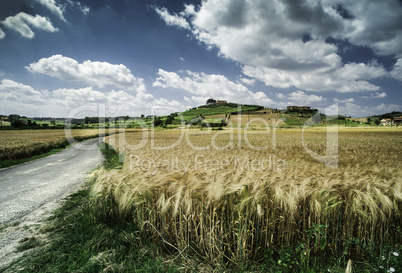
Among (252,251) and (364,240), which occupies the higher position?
(364,240)

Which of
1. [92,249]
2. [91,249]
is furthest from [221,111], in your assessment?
[92,249]

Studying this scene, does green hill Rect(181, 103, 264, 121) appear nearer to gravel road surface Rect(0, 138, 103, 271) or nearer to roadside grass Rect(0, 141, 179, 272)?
gravel road surface Rect(0, 138, 103, 271)

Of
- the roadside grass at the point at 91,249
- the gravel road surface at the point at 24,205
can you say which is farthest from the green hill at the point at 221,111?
the roadside grass at the point at 91,249

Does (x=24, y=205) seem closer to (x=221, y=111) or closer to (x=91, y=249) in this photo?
(x=91, y=249)

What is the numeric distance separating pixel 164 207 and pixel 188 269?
103 cm

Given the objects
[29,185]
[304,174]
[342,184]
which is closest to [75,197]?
[29,185]

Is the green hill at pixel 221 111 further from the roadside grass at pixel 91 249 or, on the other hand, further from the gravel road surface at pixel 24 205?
the roadside grass at pixel 91 249

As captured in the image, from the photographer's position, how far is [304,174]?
14.4ft

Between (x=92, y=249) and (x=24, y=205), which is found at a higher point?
(x=92, y=249)

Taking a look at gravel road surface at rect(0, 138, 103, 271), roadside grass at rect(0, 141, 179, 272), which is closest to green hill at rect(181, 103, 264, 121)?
gravel road surface at rect(0, 138, 103, 271)

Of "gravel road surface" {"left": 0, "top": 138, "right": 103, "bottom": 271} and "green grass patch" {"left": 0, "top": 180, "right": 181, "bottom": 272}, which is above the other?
"green grass patch" {"left": 0, "top": 180, "right": 181, "bottom": 272}

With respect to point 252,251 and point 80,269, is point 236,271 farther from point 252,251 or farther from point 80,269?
point 80,269

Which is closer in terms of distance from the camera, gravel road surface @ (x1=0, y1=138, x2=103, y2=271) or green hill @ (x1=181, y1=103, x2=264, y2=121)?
gravel road surface @ (x1=0, y1=138, x2=103, y2=271)

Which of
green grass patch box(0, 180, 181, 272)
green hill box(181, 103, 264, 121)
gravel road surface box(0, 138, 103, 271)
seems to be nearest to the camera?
green grass patch box(0, 180, 181, 272)
